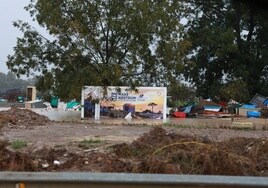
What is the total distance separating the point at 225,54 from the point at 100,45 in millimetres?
20410

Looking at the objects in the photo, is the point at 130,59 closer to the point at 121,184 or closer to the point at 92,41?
the point at 92,41

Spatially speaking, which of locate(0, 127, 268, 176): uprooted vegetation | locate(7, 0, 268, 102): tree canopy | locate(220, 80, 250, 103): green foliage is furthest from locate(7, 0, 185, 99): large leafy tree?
locate(0, 127, 268, 176): uprooted vegetation

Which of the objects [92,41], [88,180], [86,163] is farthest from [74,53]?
[88,180]

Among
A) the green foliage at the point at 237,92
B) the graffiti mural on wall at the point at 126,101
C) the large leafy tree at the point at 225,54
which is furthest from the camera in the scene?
the large leafy tree at the point at 225,54

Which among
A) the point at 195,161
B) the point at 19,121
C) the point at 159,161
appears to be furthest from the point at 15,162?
the point at 19,121

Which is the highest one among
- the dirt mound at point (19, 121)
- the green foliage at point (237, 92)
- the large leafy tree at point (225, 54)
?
the large leafy tree at point (225, 54)

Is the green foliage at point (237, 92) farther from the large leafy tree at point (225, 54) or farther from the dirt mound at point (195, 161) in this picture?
the dirt mound at point (195, 161)

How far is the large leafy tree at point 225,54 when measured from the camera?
49412 mm

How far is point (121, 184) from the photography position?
4488 millimetres

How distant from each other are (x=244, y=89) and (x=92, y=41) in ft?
67.4

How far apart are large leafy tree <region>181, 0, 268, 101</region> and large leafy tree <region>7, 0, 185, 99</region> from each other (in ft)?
55.6

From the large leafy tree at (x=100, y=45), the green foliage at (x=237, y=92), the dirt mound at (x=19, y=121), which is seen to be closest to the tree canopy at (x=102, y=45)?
the large leafy tree at (x=100, y=45)

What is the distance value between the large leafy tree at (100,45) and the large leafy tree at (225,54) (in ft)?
55.6

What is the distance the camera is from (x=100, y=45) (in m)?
31.3
